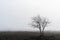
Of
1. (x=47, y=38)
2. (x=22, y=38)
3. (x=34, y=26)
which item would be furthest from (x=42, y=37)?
(x=34, y=26)

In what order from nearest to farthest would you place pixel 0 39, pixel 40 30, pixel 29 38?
pixel 0 39, pixel 29 38, pixel 40 30

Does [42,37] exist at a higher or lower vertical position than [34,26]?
lower

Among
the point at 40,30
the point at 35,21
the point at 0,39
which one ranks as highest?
the point at 35,21

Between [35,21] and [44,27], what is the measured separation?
3043 mm

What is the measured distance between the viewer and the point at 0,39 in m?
A: 32.3

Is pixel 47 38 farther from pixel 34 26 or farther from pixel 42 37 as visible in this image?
pixel 34 26

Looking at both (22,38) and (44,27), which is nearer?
(22,38)

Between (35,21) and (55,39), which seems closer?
(55,39)

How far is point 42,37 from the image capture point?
3594cm

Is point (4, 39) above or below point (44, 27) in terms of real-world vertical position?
below

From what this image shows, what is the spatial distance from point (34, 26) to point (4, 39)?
12.6 metres

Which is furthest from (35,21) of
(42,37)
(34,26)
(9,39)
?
(9,39)

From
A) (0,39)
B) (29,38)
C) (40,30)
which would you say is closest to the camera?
(0,39)

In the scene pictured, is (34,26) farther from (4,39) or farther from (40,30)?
(4,39)
